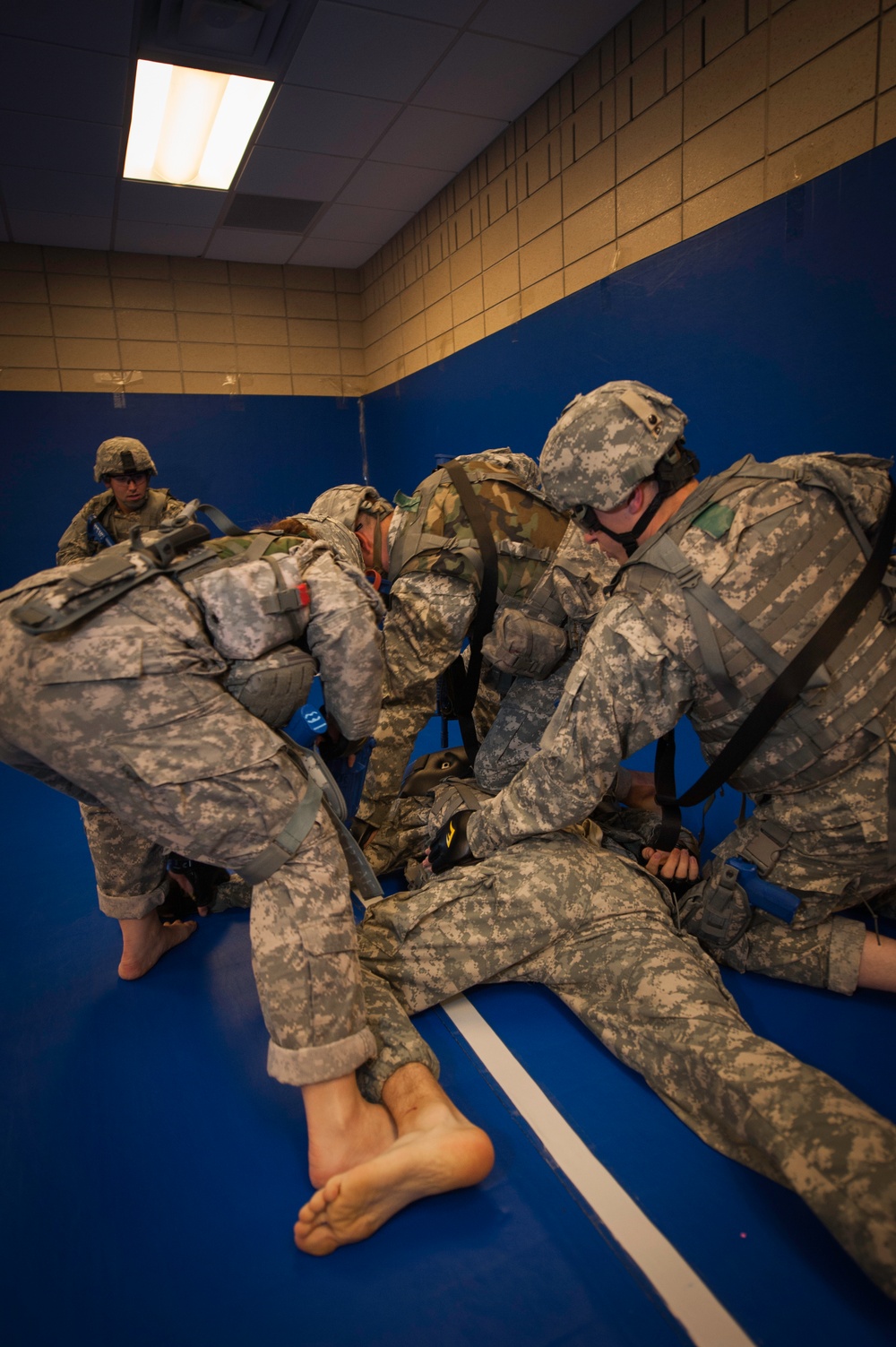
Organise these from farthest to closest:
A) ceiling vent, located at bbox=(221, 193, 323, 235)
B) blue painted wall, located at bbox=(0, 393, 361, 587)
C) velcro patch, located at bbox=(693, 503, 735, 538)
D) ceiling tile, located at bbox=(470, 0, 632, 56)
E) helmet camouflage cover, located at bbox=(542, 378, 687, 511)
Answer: blue painted wall, located at bbox=(0, 393, 361, 587) < ceiling vent, located at bbox=(221, 193, 323, 235) < ceiling tile, located at bbox=(470, 0, 632, 56) < helmet camouflage cover, located at bbox=(542, 378, 687, 511) < velcro patch, located at bbox=(693, 503, 735, 538)

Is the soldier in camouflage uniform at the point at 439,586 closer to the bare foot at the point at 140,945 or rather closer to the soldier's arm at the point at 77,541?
the bare foot at the point at 140,945

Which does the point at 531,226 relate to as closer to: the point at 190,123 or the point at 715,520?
the point at 190,123

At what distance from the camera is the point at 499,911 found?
178 centimetres

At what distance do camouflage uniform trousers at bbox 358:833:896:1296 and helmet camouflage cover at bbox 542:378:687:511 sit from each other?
889 millimetres

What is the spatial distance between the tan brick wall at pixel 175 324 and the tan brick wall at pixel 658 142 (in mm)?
2004

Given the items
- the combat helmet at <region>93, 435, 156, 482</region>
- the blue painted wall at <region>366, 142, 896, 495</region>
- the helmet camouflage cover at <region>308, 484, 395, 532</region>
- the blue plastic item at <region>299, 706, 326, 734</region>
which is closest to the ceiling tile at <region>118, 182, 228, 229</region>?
the combat helmet at <region>93, 435, 156, 482</region>

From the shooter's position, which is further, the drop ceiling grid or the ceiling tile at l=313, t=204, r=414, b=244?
the ceiling tile at l=313, t=204, r=414, b=244

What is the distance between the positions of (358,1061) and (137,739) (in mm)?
748

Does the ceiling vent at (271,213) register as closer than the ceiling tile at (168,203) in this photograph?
No

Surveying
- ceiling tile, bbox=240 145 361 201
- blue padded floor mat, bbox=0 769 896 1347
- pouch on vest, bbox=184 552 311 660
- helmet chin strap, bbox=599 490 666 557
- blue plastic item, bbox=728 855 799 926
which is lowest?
blue padded floor mat, bbox=0 769 896 1347

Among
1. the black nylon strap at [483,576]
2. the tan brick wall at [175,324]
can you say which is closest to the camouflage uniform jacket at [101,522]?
the tan brick wall at [175,324]

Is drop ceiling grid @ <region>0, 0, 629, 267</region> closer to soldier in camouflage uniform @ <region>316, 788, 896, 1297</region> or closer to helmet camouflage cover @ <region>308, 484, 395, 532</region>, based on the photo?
helmet camouflage cover @ <region>308, 484, 395, 532</region>

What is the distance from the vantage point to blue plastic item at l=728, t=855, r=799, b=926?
172cm

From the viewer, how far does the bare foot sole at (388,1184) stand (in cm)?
120
